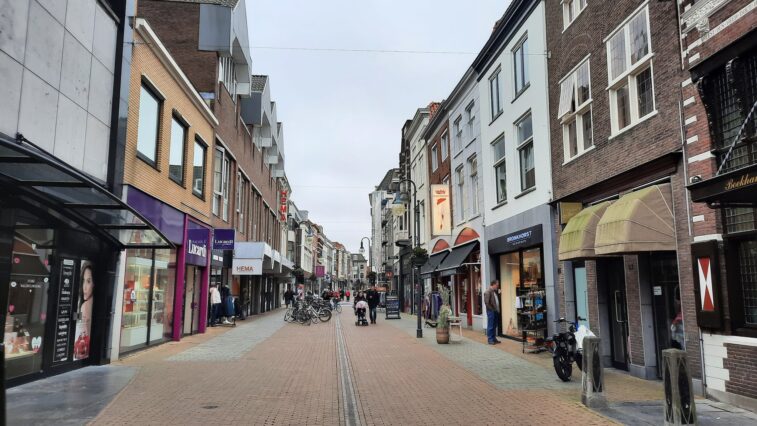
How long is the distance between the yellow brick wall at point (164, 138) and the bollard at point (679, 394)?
36.3ft

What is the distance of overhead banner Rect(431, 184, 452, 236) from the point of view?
24219 mm

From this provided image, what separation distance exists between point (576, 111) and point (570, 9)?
297 centimetres

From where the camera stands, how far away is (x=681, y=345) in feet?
30.2

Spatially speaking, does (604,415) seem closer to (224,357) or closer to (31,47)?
(224,357)

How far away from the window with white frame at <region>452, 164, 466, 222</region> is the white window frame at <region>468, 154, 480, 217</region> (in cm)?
96

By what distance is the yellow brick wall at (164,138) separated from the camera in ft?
41.0

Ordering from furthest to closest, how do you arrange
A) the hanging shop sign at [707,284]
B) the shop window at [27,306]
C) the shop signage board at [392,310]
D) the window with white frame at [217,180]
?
the shop signage board at [392,310], the window with white frame at [217,180], the shop window at [27,306], the hanging shop sign at [707,284]

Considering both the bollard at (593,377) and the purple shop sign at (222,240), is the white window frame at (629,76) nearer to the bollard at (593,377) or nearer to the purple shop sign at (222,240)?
the bollard at (593,377)

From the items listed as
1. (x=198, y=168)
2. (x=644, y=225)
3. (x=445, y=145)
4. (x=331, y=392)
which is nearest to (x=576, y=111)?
(x=644, y=225)

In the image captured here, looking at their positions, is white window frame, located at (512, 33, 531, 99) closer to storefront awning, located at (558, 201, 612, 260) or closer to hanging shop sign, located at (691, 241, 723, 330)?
storefront awning, located at (558, 201, 612, 260)

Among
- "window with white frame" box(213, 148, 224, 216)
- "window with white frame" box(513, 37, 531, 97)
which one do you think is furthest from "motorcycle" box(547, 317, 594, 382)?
"window with white frame" box(213, 148, 224, 216)

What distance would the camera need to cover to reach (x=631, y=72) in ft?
34.7

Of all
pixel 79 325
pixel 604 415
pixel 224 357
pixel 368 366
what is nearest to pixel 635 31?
pixel 604 415

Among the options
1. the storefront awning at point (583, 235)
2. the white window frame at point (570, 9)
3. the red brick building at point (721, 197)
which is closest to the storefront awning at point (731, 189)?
the red brick building at point (721, 197)
